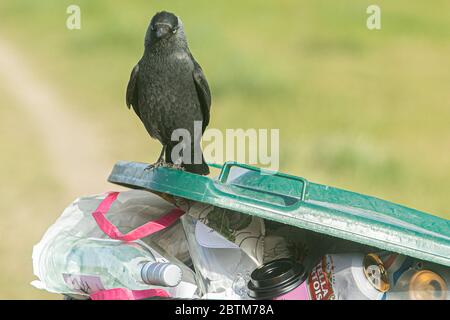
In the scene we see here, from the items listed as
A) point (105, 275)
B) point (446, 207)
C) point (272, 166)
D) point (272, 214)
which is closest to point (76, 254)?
point (105, 275)

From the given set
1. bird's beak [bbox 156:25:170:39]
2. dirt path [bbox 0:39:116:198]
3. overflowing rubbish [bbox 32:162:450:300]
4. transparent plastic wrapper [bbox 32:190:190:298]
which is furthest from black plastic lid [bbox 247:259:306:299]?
dirt path [bbox 0:39:116:198]

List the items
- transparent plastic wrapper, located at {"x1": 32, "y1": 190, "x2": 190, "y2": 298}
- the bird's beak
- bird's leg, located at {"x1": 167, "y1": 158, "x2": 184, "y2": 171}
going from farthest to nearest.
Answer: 1. bird's leg, located at {"x1": 167, "y1": 158, "x2": 184, "y2": 171}
2. the bird's beak
3. transparent plastic wrapper, located at {"x1": 32, "y1": 190, "x2": 190, "y2": 298}

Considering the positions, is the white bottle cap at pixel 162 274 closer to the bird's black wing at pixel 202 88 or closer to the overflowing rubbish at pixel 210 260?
the overflowing rubbish at pixel 210 260

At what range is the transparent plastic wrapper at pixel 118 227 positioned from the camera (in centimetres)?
214

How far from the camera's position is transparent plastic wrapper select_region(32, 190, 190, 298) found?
84.4 inches

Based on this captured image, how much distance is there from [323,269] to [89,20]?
7.03 meters

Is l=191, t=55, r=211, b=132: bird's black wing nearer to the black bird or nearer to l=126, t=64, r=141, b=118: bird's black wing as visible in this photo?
the black bird

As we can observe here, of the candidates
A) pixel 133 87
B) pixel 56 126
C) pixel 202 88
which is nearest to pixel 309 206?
pixel 202 88

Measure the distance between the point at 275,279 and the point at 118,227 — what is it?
1.69ft

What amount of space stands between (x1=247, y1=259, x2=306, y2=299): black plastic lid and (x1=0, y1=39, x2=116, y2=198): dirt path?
9.92 ft

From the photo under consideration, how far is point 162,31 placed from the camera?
2561 millimetres

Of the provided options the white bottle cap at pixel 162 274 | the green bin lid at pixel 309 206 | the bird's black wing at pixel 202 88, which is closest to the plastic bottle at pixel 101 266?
the white bottle cap at pixel 162 274

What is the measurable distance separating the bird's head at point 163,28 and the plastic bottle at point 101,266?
2.45 ft

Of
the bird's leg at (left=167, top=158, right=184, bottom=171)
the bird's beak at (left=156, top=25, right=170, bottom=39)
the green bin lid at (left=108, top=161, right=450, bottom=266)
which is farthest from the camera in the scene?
the bird's leg at (left=167, top=158, right=184, bottom=171)
